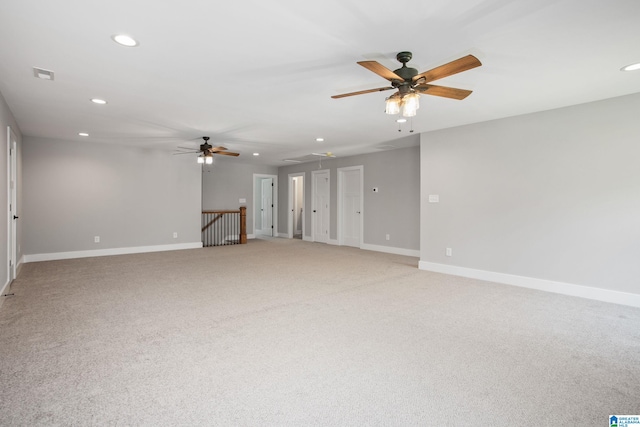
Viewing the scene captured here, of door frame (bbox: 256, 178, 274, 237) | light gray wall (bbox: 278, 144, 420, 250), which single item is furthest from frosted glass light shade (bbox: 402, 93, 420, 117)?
door frame (bbox: 256, 178, 274, 237)

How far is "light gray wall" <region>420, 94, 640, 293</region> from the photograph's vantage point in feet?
12.6

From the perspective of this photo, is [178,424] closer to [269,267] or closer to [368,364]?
[368,364]

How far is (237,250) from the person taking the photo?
7910mm

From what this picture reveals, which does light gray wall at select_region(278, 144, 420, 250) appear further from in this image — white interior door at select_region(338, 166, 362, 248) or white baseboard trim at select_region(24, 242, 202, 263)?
white baseboard trim at select_region(24, 242, 202, 263)

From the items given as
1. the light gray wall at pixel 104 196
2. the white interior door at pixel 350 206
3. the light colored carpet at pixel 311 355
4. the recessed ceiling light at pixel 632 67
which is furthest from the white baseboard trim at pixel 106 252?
the recessed ceiling light at pixel 632 67

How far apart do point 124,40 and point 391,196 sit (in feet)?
19.9

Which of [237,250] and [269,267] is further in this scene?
[237,250]

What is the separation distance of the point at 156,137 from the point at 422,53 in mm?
5268

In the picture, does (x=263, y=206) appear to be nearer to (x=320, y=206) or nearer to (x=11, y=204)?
(x=320, y=206)

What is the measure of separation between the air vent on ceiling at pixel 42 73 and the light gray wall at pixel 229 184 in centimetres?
574

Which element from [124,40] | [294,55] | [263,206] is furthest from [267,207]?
[124,40]

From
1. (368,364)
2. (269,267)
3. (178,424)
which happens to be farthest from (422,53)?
(269,267)

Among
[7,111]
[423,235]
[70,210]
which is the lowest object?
[423,235]

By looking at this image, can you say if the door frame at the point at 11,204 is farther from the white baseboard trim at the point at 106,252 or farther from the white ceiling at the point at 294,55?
the white baseboard trim at the point at 106,252
